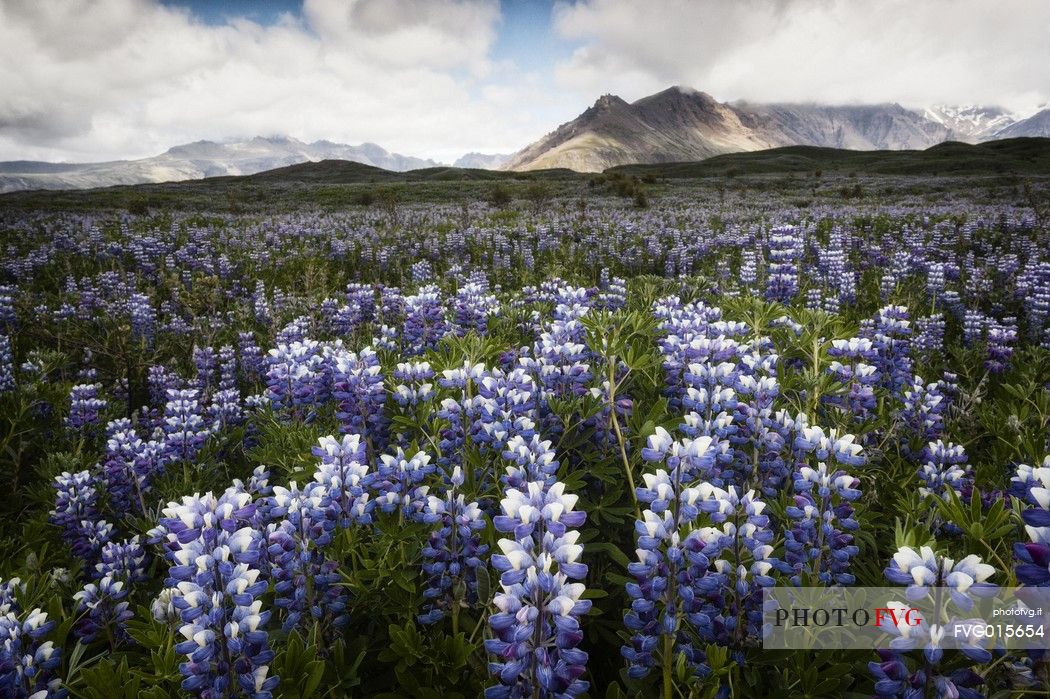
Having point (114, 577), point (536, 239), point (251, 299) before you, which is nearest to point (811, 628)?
point (114, 577)

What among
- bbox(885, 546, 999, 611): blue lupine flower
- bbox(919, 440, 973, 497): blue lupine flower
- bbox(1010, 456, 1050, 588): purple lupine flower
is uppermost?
bbox(1010, 456, 1050, 588): purple lupine flower

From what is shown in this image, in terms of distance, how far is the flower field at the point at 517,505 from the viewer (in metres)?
1.53

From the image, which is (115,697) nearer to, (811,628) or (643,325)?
(811,628)

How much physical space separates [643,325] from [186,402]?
3476 mm

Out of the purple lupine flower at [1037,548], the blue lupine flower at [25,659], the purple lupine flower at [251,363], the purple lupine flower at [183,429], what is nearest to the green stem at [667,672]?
the purple lupine flower at [1037,548]

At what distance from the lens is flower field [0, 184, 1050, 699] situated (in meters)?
1.53

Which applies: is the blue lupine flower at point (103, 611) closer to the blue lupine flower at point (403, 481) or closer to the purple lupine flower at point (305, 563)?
the purple lupine flower at point (305, 563)

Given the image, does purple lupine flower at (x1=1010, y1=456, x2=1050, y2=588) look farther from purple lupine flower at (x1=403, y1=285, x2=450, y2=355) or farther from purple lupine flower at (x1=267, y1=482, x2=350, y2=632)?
purple lupine flower at (x1=403, y1=285, x2=450, y2=355)

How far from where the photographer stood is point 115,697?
4.89 feet

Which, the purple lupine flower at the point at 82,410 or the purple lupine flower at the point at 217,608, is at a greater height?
the purple lupine flower at the point at 217,608

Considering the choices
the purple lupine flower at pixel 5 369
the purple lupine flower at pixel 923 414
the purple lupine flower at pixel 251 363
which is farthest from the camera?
the purple lupine flower at pixel 251 363

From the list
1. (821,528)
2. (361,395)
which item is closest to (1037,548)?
(821,528)

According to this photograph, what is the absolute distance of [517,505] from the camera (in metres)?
1.52
